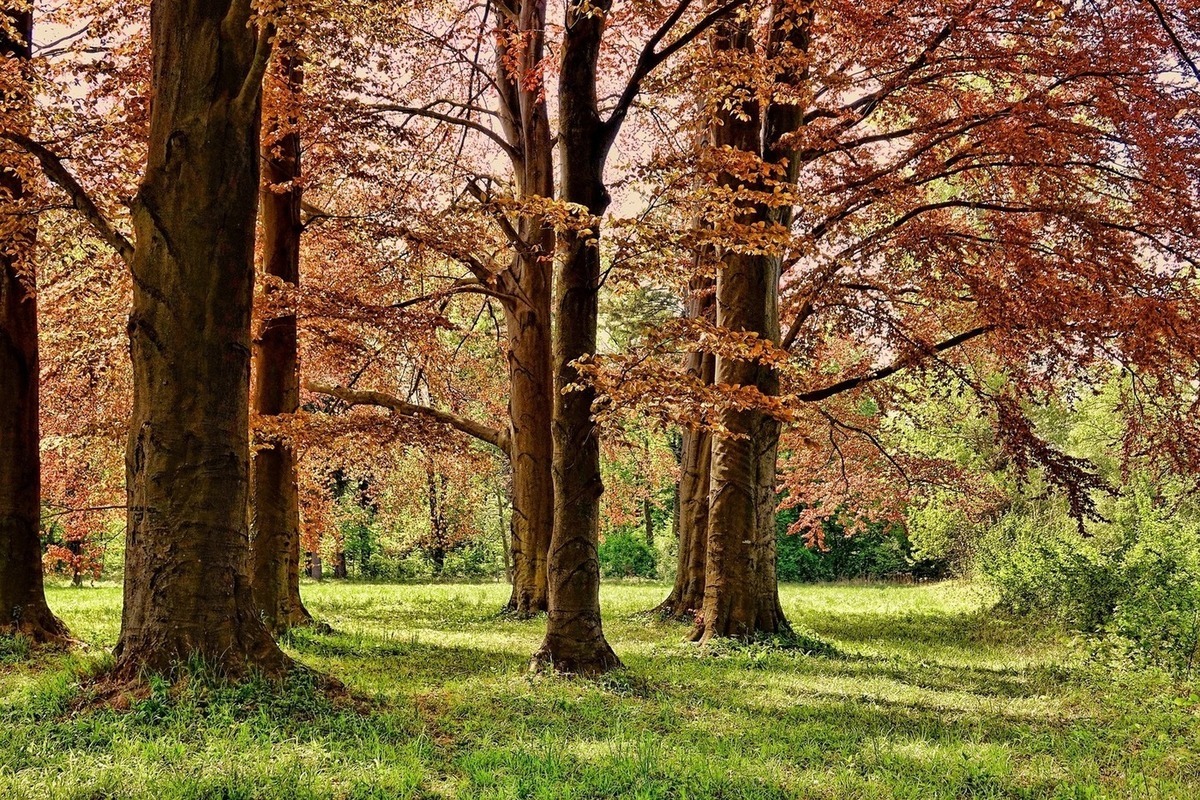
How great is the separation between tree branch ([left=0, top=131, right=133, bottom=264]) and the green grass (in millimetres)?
3121

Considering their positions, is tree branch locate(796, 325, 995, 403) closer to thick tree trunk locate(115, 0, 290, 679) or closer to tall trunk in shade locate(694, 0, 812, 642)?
tall trunk in shade locate(694, 0, 812, 642)

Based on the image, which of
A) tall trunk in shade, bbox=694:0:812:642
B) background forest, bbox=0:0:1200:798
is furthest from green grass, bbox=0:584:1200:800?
tall trunk in shade, bbox=694:0:812:642

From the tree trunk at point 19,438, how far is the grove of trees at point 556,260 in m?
0.03

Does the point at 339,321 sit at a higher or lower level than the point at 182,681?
higher

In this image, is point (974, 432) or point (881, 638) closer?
point (881, 638)

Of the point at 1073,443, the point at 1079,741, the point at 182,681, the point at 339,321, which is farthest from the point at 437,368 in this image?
the point at 1073,443

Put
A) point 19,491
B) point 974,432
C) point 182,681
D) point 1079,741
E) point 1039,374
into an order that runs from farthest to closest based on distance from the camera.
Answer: point 974,432
point 1039,374
point 19,491
point 1079,741
point 182,681

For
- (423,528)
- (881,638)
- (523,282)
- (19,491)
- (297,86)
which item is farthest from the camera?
(423,528)

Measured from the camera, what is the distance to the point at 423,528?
32969 millimetres

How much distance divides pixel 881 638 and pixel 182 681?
11079 millimetres

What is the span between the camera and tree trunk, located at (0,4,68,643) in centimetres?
898

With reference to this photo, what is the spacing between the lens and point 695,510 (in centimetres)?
1502

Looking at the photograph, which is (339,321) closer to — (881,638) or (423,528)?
(881,638)

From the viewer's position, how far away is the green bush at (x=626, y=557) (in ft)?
136
